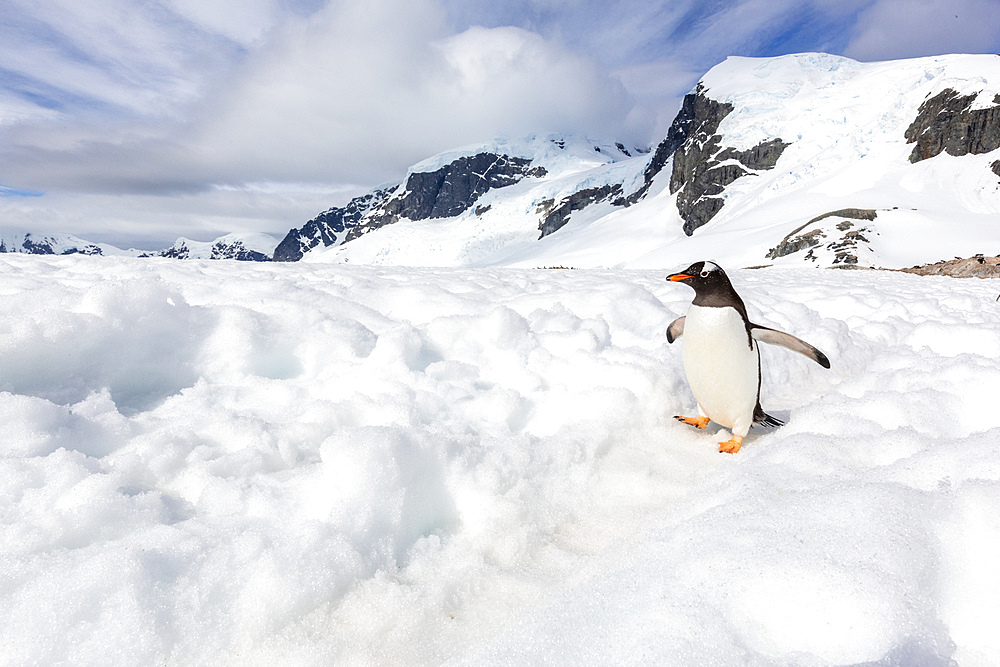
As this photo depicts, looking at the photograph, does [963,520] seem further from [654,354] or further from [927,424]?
[654,354]

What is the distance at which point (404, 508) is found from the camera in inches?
70.5

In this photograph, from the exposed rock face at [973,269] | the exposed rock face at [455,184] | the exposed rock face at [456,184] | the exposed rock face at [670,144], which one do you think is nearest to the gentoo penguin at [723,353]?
the exposed rock face at [973,269]

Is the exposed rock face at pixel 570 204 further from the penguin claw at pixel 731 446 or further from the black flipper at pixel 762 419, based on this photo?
the penguin claw at pixel 731 446

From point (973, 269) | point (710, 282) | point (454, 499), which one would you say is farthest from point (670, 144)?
point (454, 499)

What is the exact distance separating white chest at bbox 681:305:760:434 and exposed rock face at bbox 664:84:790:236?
64.3 metres

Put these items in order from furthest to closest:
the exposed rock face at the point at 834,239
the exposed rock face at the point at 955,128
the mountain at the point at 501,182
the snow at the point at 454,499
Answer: the mountain at the point at 501,182
the exposed rock face at the point at 955,128
the exposed rock face at the point at 834,239
the snow at the point at 454,499

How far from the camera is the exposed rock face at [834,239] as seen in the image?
25203 millimetres

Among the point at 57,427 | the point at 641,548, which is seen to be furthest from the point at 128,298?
the point at 641,548

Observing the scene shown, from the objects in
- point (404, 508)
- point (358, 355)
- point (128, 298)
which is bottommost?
point (404, 508)

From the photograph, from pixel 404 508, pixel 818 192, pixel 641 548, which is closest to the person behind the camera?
pixel 641 548

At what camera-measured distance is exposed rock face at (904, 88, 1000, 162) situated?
43.0 metres

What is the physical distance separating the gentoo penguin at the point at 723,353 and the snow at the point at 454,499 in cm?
21

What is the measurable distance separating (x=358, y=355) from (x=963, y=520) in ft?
9.34

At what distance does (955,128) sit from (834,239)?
28.9 m
